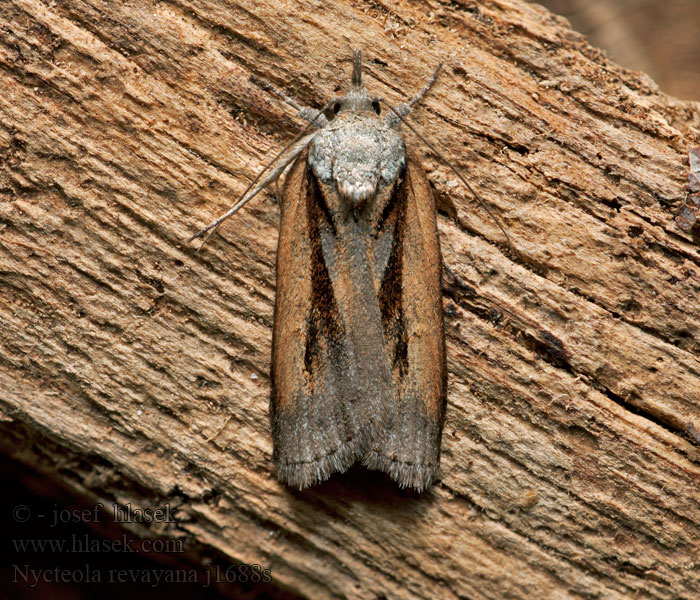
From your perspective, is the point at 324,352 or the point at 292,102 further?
the point at 292,102

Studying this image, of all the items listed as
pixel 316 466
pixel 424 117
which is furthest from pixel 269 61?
pixel 316 466

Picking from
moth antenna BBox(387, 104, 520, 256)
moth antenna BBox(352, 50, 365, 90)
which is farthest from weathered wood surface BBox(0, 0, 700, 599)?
moth antenna BBox(352, 50, 365, 90)

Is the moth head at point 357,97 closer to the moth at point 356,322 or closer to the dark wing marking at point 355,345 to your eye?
the moth at point 356,322

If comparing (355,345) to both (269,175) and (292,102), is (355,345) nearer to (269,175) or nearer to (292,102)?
(269,175)

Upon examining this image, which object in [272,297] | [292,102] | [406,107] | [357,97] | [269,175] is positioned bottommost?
[272,297]

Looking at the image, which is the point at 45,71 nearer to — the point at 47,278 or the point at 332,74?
the point at 47,278

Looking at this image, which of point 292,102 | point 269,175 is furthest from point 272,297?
point 292,102

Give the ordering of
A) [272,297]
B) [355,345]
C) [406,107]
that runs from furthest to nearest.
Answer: [406,107]
[272,297]
[355,345]

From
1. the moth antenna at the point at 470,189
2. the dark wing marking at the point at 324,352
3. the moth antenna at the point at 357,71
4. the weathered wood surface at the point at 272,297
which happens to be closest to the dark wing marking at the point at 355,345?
the dark wing marking at the point at 324,352

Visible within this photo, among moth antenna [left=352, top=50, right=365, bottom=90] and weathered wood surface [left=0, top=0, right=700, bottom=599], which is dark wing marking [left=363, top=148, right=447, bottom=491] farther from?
moth antenna [left=352, top=50, right=365, bottom=90]
